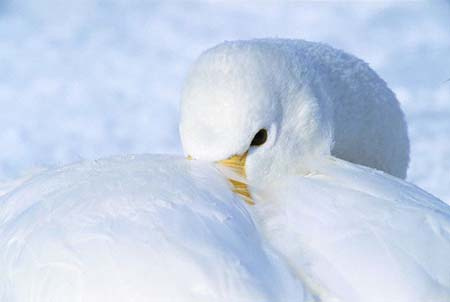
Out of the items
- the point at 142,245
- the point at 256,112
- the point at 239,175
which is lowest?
the point at 142,245

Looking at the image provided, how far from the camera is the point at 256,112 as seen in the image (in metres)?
2.91

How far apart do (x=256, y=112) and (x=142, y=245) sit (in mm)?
939

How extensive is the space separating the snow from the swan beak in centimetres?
3

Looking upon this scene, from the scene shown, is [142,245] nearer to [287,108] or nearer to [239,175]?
[239,175]

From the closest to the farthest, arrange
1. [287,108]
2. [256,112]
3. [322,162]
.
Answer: [322,162]
[256,112]
[287,108]

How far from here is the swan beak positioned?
2.35 m

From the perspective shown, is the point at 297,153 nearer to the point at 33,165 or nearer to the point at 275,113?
the point at 275,113

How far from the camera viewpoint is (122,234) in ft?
6.86

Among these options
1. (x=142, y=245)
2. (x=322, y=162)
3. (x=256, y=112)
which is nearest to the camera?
(x=142, y=245)

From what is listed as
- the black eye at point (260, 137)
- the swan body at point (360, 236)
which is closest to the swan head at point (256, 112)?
the black eye at point (260, 137)

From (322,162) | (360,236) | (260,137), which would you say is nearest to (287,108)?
(260,137)

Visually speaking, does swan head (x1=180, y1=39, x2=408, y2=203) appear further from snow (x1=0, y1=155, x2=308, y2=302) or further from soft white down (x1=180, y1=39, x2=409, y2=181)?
snow (x1=0, y1=155, x2=308, y2=302)

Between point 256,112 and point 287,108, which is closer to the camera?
point 256,112

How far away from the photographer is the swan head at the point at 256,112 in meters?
2.81
